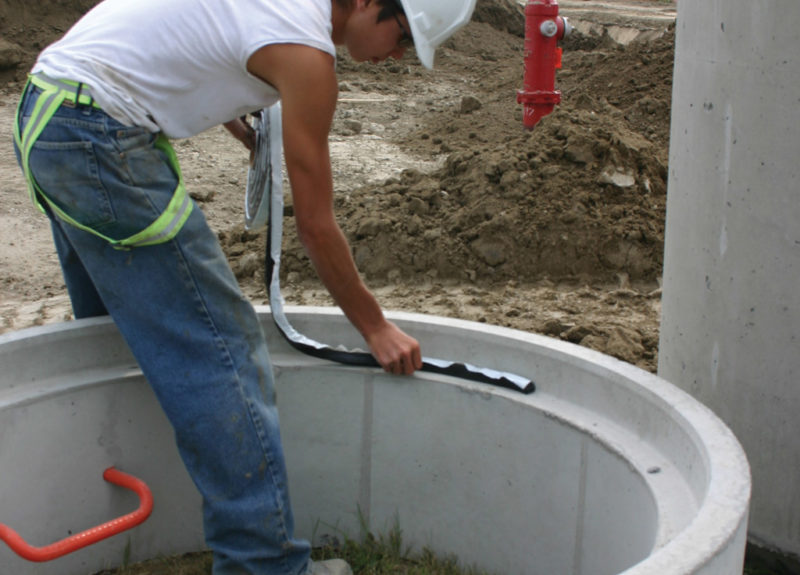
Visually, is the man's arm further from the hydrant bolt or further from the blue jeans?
the hydrant bolt

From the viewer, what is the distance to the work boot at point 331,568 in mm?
2598

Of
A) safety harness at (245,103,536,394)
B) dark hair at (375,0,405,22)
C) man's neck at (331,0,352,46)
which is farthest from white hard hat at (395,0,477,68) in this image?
safety harness at (245,103,536,394)

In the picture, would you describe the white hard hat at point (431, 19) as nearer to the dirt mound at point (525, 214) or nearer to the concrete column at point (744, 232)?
the concrete column at point (744, 232)

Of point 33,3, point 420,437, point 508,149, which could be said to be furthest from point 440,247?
point 33,3

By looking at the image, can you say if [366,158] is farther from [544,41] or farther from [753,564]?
[753,564]

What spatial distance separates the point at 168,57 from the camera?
86.6 inches

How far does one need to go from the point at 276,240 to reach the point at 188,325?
60cm

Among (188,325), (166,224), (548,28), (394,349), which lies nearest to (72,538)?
(188,325)

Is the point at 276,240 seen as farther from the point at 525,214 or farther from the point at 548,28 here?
the point at 548,28

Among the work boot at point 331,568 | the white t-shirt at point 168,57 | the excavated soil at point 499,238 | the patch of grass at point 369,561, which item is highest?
the white t-shirt at point 168,57

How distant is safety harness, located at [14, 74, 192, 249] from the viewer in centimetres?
217

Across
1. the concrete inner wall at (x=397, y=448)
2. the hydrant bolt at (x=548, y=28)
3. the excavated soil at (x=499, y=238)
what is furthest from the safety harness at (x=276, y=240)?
the hydrant bolt at (x=548, y=28)

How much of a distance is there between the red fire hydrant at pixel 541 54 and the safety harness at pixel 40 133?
509 cm

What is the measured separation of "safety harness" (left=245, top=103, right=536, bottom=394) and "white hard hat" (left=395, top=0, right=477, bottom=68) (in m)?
0.59
